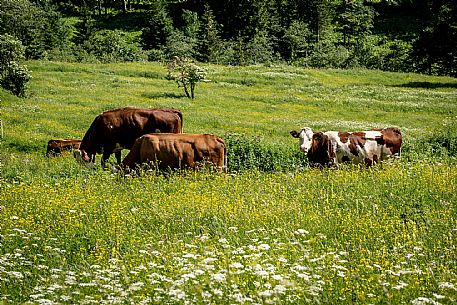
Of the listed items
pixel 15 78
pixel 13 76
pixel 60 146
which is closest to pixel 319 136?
pixel 60 146

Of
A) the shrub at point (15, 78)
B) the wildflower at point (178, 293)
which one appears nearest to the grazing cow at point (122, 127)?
the wildflower at point (178, 293)

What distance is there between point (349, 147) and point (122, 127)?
800cm

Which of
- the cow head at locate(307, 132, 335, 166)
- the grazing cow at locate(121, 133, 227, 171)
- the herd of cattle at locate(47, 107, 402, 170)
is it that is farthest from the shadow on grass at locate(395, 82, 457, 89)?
the grazing cow at locate(121, 133, 227, 171)

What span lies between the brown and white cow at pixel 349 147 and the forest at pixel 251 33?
26937 mm

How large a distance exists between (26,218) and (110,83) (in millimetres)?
35766

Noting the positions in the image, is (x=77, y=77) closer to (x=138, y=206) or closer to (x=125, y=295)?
(x=138, y=206)

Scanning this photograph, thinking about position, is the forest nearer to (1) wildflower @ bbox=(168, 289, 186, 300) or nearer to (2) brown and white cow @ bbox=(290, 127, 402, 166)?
(2) brown and white cow @ bbox=(290, 127, 402, 166)

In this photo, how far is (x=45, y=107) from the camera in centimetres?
3325

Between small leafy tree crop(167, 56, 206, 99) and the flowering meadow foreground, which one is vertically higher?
small leafy tree crop(167, 56, 206, 99)

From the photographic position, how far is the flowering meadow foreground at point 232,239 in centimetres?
637

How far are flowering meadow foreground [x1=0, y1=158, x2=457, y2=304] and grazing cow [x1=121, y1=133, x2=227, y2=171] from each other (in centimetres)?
56

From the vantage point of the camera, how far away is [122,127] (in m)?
18.7

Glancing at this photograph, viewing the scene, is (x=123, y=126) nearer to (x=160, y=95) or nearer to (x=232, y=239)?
(x=232, y=239)

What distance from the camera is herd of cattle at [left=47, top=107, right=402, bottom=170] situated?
15289mm
